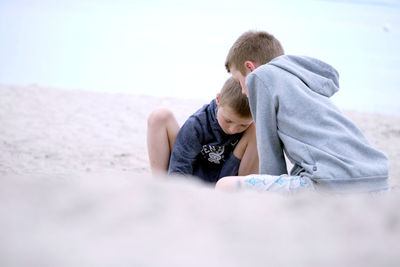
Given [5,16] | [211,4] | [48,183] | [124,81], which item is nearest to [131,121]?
[124,81]

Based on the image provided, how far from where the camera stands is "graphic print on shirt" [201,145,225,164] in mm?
2713

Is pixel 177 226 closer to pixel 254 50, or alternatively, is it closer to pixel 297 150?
pixel 297 150

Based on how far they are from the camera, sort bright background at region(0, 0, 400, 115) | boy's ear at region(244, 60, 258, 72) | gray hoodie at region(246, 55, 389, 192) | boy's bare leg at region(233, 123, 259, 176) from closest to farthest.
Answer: gray hoodie at region(246, 55, 389, 192)
boy's ear at region(244, 60, 258, 72)
boy's bare leg at region(233, 123, 259, 176)
bright background at region(0, 0, 400, 115)

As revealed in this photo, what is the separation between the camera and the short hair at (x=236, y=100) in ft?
8.34

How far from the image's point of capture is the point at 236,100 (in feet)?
8.34

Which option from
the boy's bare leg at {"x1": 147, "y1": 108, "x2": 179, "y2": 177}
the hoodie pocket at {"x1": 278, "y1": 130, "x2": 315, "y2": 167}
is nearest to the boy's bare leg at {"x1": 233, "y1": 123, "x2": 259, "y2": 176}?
the boy's bare leg at {"x1": 147, "y1": 108, "x2": 179, "y2": 177}

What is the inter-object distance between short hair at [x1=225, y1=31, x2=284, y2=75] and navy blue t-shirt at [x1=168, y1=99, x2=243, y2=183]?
37cm

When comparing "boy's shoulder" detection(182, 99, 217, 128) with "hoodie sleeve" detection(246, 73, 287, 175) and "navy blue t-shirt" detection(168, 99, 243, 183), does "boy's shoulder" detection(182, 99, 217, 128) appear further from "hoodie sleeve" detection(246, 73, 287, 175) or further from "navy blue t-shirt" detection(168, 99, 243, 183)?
"hoodie sleeve" detection(246, 73, 287, 175)

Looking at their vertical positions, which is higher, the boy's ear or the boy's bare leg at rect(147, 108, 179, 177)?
the boy's ear

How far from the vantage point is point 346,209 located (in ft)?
1.96

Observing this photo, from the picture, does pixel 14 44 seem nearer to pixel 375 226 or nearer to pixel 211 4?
pixel 375 226

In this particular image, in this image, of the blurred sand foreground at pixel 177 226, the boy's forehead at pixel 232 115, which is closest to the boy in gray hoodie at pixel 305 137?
the boy's forehead at pixel 232 115

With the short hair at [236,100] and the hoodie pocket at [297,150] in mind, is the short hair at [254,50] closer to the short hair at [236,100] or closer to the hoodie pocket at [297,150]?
the short hair at [236,100]

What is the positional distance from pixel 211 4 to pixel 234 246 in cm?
1884
